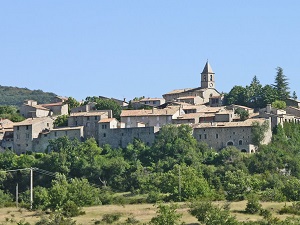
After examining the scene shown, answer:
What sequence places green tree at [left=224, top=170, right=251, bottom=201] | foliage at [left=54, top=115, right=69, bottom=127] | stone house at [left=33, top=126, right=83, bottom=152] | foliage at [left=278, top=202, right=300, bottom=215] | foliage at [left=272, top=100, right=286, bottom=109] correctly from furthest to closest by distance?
foliage at [left=272, top=100, right=286, bottom=109]
foliage at [left=54, top=115, right=69, bottom=127]
stone house at [left=33, top=126, right=83, bottom=152]
green tree at [left=224, top=170, right=251, bottom=201]
foliage at [left=278, top=202, right=300, bottom=215]

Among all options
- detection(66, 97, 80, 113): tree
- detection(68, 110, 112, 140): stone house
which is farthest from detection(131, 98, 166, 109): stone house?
detection(68, 110, 112, 140): stone house

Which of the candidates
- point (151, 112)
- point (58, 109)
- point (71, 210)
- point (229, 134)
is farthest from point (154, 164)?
point (71, 210)

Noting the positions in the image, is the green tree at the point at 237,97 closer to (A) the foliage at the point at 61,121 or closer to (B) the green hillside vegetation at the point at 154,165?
(B) the green hillside vegetation at the point at 154,165

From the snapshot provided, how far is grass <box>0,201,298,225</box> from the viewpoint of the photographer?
58.6 metres

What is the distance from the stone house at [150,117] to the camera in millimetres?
93250

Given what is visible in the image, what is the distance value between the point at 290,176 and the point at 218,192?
12.2 m

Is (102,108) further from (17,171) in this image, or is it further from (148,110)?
(17,171)

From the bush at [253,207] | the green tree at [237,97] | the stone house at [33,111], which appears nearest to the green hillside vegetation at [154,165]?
the green tree at [237,97]

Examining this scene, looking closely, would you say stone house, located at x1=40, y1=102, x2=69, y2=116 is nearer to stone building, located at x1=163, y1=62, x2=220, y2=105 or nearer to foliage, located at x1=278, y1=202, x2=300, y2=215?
stone building, located at x1=163, y1=62, x2=220, y2=105

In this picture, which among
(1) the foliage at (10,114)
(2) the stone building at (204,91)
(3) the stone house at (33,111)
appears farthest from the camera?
(2) the stone building at (204,91)

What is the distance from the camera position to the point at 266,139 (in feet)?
294

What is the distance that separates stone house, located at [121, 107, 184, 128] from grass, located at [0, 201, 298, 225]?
86.8 feet

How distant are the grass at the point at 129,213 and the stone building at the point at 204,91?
42.4 m

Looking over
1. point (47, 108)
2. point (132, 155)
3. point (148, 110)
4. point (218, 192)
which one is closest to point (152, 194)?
point (218, 192)
